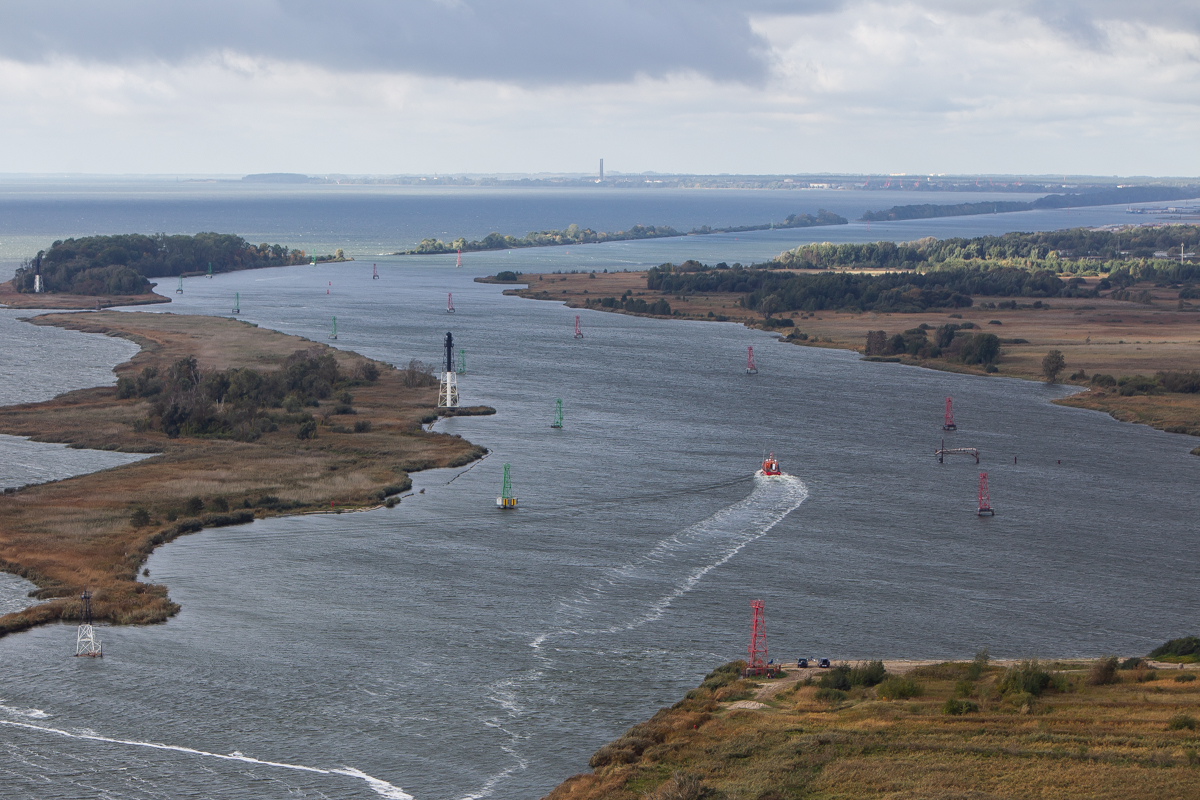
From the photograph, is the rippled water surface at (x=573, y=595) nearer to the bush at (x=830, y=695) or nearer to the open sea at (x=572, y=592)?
the open sea at (x=572, y=592)

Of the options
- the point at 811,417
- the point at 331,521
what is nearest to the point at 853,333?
the point at 811,417

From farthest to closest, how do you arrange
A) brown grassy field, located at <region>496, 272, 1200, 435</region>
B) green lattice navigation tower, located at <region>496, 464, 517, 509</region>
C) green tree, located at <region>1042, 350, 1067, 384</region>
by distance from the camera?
green tree, located at <region>1042, 350, 1067, 384</region> < brown grassy field, located at <region>496, 272, 1200, 435</region> < green lattice navigation tower, located at <region>496, 464, 517, 509</region>

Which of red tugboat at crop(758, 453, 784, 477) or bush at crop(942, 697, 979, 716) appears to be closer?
bush at crop(942, 697, 979, 716)

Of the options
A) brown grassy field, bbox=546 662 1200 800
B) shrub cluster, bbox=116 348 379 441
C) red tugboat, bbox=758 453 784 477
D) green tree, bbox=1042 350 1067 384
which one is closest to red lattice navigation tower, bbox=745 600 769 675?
brown grassy field, bbox=546 662 1200 800

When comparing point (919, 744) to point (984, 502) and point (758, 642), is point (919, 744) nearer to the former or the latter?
point (758, 642)

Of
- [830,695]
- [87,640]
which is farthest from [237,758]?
[830,695]

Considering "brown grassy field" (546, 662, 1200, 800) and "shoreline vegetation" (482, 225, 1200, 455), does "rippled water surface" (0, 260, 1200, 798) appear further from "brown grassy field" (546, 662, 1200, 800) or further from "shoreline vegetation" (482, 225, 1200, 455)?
"shoreline vegetation" (482, 225, 1200, 455)
